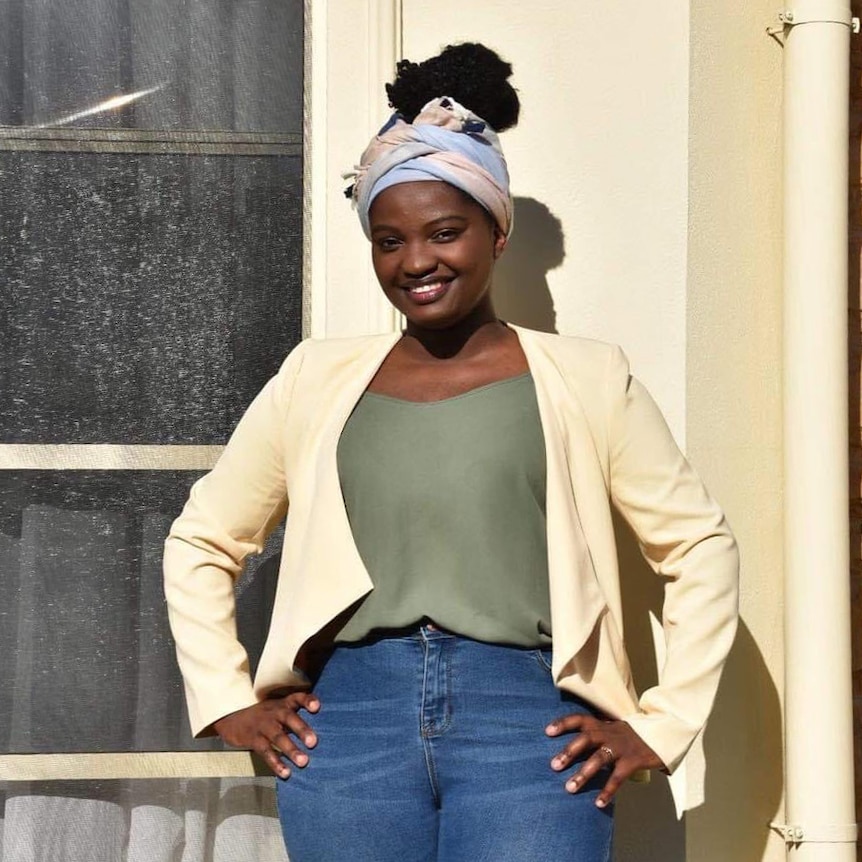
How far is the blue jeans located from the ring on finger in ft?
0.12

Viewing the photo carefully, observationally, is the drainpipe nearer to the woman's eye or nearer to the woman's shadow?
the woman's shadow

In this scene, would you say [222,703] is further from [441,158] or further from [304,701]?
[441,158]

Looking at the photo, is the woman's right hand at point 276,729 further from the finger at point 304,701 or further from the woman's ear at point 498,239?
the woman's ear at point 498,239

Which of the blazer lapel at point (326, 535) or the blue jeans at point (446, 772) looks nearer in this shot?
the blue jeans at point (446, 772)

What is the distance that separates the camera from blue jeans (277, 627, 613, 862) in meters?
2.18

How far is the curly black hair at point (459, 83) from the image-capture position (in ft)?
8.18

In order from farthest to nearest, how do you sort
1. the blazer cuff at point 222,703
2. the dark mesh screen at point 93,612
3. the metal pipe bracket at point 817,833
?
1. the dark mesh screen at point 93,612
2. the metal pipe bracket at point 817,833
3. the blazer cuff at point 222,703

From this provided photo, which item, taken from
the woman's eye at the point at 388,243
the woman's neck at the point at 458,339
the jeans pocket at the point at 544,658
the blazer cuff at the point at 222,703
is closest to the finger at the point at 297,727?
the blazer cuff at the point at 222,703

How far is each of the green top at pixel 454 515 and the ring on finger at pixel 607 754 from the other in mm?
178

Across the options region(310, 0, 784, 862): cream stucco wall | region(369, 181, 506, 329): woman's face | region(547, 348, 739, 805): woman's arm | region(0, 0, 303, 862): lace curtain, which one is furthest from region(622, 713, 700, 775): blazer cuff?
region(0, 0, 303, 862): lace curtain

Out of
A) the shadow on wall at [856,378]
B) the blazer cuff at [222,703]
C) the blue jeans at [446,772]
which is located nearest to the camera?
the blue jeans at [446,772]

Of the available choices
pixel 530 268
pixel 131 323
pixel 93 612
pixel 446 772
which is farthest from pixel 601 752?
pixel 131 323

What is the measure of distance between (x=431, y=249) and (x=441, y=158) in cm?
14

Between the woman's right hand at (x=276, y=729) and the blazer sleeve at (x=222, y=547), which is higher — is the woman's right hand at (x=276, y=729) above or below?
below
